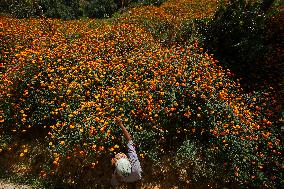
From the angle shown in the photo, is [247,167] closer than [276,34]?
Yes

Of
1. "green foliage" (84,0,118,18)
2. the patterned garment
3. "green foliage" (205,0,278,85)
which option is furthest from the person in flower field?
"green foliage" (84,0,118,18)

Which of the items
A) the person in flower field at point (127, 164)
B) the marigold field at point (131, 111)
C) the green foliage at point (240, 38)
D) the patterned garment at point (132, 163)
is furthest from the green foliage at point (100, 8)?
the patterned garment at point (132, 163)

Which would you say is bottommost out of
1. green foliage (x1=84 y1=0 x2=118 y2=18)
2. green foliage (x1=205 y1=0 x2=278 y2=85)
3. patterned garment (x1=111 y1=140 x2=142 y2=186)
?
green foliage (x1=84 y1=0 x2=118 y2=18)

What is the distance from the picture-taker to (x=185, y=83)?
6.27 m

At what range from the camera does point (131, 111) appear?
567 cm

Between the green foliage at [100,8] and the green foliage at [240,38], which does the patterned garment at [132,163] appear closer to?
the green foliage at [240,38]

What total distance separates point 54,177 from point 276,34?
8206 millimetres

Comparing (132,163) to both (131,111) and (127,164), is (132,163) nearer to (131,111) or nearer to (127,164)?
(127,164)

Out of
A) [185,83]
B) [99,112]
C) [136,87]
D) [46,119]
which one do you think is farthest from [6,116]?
[185,83]

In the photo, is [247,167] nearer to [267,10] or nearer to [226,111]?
[226,111]

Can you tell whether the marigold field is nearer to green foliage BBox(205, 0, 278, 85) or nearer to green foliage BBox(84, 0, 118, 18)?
green foliage BBox(205, 0, 278, 85)

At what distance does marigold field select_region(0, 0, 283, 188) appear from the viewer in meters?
→ 5.48

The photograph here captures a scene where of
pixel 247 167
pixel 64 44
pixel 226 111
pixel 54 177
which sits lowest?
pixel 54 177

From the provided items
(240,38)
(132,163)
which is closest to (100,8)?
(240,38)
